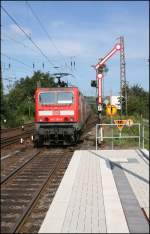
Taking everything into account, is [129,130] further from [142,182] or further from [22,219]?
[22,219]

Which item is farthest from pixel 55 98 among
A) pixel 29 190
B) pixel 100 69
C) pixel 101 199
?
pixel 101 199

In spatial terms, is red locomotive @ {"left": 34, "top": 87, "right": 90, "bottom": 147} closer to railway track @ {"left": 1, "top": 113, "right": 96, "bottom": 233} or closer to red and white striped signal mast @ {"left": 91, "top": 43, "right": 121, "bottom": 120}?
red and white striped signal mast @ {"left": 91, "top": 43, "right": 121, "bottom": 120}

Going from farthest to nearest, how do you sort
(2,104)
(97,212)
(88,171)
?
(2,104) < (88,171) < (97,212)

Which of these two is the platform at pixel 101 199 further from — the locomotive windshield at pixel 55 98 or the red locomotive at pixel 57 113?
the locomotive windshield at pixel 55 98

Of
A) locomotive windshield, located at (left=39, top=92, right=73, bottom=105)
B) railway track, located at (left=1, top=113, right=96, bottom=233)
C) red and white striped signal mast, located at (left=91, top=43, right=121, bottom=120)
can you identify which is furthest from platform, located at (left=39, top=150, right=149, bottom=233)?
red and white striped signal mast, located at (left=91, top=43, right=121, bottom=120)

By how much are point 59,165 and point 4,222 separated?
Answer: 8.09 m

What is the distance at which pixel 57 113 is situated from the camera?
23.5 m

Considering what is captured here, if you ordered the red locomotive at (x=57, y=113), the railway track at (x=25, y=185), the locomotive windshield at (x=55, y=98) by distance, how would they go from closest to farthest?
the railway track at (x=25, y=185)
the red locomotive at (x=57, y=113)
the locomotive windshield at (x=55, y=98)

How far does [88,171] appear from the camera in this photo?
1536 centimetres

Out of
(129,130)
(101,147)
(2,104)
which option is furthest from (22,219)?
(2,104)

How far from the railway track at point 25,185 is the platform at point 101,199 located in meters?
0.48

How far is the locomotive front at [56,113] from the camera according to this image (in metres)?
23.3

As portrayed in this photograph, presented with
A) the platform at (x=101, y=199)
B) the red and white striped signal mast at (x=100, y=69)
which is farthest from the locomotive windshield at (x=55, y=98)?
the platform at (x=101, y=199)

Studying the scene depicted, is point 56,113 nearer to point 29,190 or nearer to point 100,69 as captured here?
point 100,69
